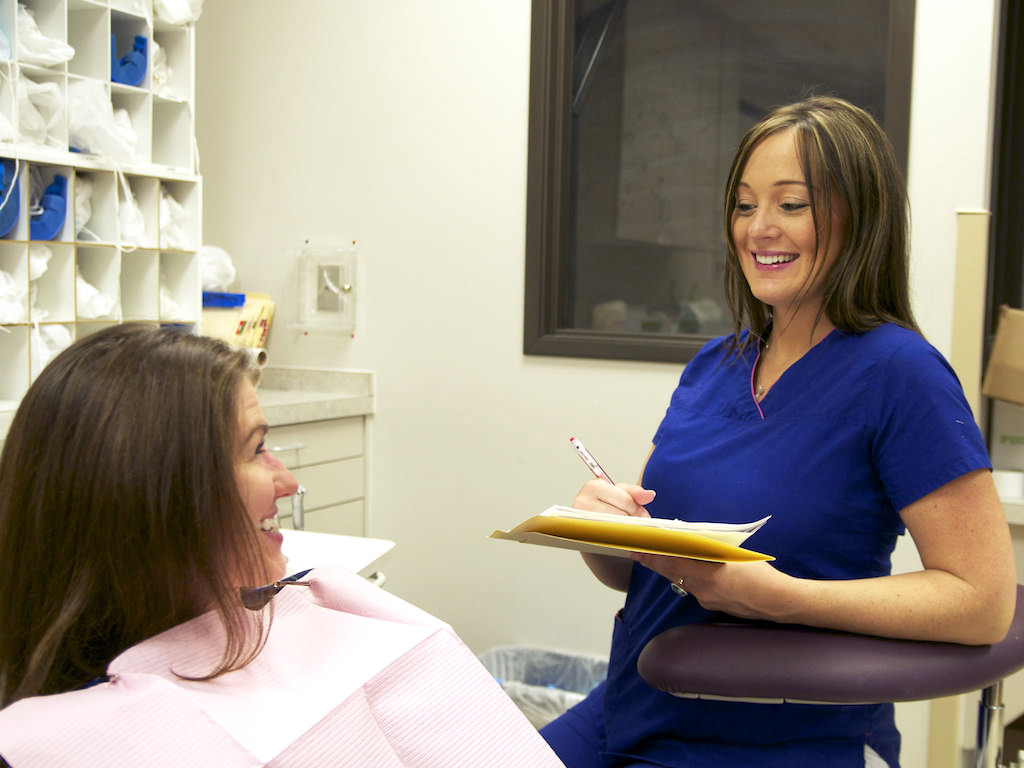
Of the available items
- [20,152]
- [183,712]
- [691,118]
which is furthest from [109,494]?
[691,118]

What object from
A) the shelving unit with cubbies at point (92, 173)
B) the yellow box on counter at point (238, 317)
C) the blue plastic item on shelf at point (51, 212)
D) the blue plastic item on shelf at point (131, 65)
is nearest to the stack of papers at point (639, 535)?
the shelving unit with cubbies at point (92, 173)

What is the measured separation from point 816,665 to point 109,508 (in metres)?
0.75

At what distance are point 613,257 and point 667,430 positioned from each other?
1440mm

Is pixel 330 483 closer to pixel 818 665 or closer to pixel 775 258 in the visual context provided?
pixel 775 258

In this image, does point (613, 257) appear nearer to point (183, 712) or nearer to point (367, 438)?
point (367, 438)

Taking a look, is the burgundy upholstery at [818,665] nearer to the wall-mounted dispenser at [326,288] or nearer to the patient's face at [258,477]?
the patient's face at [258,477]

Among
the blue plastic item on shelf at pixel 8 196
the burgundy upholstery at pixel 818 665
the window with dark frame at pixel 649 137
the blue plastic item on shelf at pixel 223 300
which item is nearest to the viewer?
the burgundy upholstery at pixel 818 665

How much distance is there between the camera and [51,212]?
6.67 ft

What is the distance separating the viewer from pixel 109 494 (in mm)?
777

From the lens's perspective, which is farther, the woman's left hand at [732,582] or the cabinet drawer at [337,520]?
the cabinet drawer at [337,520]

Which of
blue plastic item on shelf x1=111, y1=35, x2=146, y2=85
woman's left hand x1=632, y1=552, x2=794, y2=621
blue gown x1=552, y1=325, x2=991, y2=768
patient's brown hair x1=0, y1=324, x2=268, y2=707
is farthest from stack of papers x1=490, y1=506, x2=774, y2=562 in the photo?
blue plastic item on shelf x1=111, y1=35, x2=146, y2=85

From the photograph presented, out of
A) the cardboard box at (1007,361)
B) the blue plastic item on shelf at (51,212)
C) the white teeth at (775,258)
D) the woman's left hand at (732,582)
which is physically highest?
the blue plastic item on shelf at (51,212)

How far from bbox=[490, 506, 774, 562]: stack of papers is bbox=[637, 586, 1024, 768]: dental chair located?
0.14 m

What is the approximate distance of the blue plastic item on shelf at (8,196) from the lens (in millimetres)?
1928
